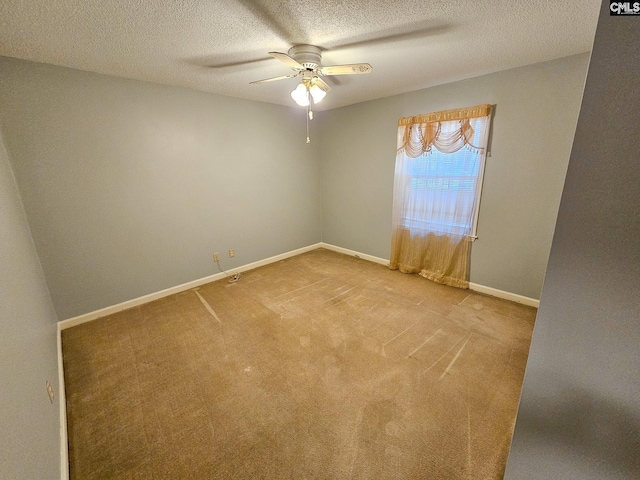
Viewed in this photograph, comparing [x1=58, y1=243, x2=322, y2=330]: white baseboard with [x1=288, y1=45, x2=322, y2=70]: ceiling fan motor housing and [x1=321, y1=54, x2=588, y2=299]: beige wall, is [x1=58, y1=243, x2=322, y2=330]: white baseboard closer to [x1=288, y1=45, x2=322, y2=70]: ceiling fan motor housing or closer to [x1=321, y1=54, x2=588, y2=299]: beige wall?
[x1=321, y1=54, x2=588, y2=299]: beige wall

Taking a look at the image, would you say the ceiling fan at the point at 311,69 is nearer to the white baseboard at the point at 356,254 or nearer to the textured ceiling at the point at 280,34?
the textured ceiling at the point at 280,34

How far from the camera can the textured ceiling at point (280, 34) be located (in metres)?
1.44

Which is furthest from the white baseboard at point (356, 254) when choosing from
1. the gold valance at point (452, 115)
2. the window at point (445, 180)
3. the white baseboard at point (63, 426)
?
the white baseboard at point (63, 426)

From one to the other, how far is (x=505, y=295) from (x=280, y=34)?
335 centimetres

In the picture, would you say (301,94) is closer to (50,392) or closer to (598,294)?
(598,294)

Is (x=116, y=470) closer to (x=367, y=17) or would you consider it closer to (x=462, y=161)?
(x=367, y=17)

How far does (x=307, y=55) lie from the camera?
1958 mm

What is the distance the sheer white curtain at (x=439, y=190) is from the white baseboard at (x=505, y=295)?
0.39 ft

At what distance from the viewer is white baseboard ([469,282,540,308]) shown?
105 inches

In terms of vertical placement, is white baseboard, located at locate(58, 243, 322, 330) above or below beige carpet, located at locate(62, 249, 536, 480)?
above

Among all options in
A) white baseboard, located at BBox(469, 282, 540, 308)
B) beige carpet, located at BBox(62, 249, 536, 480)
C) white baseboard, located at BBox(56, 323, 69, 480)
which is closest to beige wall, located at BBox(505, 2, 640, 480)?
beige carpet, located at BBox(62, 249, 536, 480)

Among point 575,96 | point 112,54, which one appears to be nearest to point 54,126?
point 112,54

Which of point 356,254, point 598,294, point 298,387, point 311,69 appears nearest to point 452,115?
point 311,69

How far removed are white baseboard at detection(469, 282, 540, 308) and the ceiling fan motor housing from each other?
2.95 m
